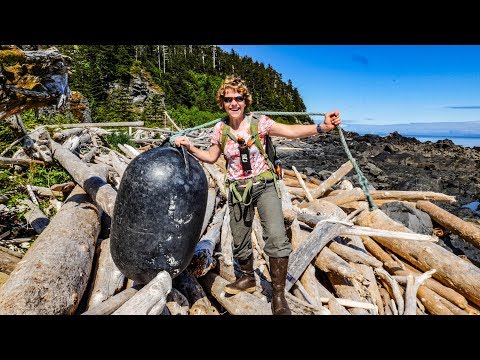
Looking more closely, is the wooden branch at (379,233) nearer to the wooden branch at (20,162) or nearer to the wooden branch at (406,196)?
the wooden branch at (406,196)

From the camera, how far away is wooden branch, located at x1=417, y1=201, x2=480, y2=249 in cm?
574

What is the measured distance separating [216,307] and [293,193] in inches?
193

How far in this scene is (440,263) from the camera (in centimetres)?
439

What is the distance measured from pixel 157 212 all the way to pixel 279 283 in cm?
143

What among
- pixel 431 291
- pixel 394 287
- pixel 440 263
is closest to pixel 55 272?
pixel 394 287

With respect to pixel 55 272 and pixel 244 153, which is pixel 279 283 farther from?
pixel 55 272

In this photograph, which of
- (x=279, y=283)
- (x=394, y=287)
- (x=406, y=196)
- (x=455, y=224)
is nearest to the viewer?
(x=279, y=283)

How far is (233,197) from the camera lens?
3324 mm

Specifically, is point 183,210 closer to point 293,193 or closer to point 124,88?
point 293,193

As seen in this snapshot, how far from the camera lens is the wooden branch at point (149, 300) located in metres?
2.63

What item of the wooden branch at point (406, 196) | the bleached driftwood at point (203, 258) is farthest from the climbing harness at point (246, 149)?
the wooden branch at point (406, 196)

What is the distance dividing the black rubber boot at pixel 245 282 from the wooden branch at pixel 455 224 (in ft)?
14.8

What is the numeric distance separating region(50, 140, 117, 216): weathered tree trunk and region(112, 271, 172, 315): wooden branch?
2.05m
